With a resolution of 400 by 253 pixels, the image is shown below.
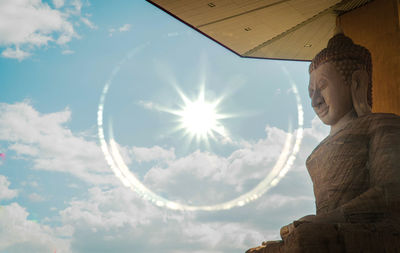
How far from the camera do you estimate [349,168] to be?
3.68 metres

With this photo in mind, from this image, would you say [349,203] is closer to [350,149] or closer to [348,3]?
[350,149]

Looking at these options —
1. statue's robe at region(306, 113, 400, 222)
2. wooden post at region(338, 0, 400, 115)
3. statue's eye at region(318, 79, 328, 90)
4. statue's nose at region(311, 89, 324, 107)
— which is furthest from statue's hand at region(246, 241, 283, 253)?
wooden post at region(338, 0, 400, 115)

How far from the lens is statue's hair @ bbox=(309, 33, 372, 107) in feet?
14.0

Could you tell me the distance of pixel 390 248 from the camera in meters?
2.88

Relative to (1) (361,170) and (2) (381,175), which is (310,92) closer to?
(1) (361,170)

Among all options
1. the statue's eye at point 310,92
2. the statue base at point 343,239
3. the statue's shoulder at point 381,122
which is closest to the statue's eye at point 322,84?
the statue's eye at point 310,92

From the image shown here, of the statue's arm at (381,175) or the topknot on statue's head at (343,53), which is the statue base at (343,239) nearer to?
the statue's arm at (381,175)

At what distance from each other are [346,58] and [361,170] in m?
1.31

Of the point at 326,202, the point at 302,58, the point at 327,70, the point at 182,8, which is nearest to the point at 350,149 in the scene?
the point at 326,202

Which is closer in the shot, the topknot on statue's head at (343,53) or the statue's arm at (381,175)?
the statue's arm at (381,175)

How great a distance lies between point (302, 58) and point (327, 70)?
558 centimetres

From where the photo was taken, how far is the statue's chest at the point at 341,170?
360 cm

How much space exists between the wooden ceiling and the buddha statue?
2.99 m

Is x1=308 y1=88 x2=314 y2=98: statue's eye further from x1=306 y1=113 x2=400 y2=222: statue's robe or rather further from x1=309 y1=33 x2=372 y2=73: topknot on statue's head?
x1=306 y1=113 x2=400 y2=222: statue's robe
